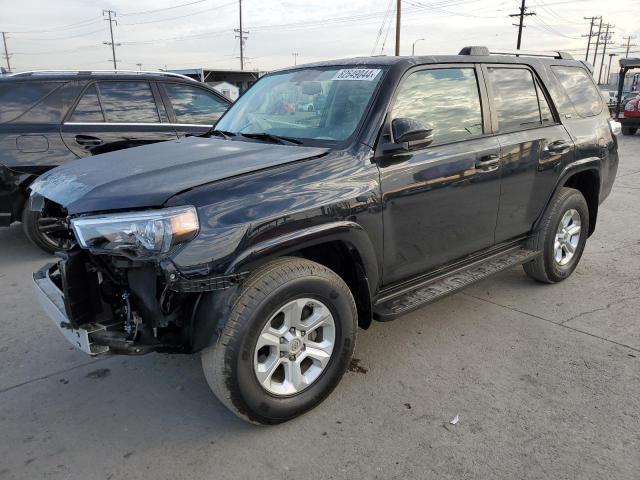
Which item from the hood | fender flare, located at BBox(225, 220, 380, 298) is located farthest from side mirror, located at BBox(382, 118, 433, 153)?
fender flare, located at BBox(225, 220, 380, 298)

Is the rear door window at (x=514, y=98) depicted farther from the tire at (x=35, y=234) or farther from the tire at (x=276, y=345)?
the tire at (x=35, y=234)

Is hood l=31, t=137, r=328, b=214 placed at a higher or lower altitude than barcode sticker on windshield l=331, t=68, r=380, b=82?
lower

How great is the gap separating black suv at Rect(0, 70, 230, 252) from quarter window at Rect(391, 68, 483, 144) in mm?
3590

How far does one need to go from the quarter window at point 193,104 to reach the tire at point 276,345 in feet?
14.1

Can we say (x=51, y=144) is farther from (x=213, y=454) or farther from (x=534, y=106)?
(x=534, y=106)

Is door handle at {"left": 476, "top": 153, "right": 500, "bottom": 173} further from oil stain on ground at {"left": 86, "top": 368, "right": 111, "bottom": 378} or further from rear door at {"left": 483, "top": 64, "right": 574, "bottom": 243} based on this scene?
oil stain on ground at {"left": 86, "top": 368, "right": 111, "bottom": 378}

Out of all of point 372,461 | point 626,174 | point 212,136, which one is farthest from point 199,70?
point 372,461

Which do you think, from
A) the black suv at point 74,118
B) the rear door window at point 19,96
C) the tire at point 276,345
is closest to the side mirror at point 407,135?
the tire at point 276,345

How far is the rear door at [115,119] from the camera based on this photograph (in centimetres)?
558

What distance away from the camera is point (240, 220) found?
2.39m

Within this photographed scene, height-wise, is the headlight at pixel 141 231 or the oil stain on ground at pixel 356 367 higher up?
the headlight at pixel 141 231

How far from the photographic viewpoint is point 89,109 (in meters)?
5.70

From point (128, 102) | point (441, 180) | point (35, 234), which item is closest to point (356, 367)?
point (441, 180)

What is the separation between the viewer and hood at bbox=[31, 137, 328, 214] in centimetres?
242
